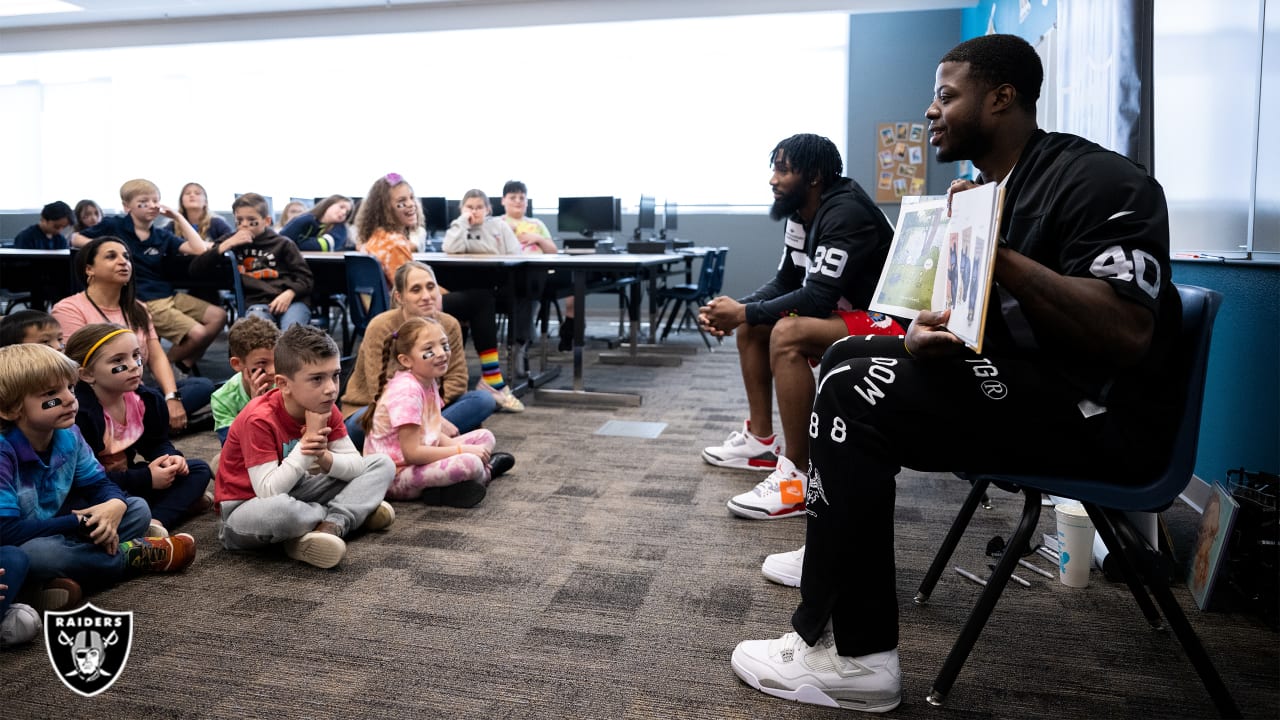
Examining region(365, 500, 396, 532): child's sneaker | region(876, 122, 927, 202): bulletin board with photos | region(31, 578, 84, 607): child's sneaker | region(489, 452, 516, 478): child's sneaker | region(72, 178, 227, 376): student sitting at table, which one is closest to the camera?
region(31, 578, 84, 607): child's sneaker

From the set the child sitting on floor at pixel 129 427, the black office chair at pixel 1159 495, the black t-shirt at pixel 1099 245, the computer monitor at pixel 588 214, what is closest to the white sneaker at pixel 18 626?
the child sitting on floor at pixel 129 427

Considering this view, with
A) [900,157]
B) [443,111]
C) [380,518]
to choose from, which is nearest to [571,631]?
[380,518]

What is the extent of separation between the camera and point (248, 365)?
2.86 meters

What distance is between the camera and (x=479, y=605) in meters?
1.96

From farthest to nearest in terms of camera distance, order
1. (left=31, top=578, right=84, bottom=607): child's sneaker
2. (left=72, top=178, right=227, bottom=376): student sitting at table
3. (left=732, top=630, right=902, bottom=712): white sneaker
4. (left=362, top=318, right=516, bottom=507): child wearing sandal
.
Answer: (left=72, top=178, right=227, bottom=376): student sitting at table, (left=362, top=318, right=516, bottom=507): child wearing sandal, (left=31, top=578, right=84, bottom=607): child's sneaker, (left=732, top=630, right=902, bottom=712): white sneaker

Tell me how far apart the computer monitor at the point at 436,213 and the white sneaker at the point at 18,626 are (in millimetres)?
6189

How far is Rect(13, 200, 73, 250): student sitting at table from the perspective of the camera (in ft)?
22.0

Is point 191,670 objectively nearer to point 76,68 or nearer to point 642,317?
point 642,317

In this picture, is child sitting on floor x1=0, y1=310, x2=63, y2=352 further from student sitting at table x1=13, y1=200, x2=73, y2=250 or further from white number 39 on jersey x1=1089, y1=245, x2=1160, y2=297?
student sitting at table x1=13, y1=200, x2=73, y2=250

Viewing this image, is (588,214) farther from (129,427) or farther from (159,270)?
(129,427)

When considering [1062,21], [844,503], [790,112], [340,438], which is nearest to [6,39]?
[790,112]

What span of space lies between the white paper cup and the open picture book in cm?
82

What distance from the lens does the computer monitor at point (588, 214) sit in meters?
7.42

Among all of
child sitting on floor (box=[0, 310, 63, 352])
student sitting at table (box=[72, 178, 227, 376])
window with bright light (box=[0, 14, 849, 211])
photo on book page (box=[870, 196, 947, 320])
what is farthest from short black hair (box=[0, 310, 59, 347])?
window with bright light (box=[0, 14, 849, 211])
